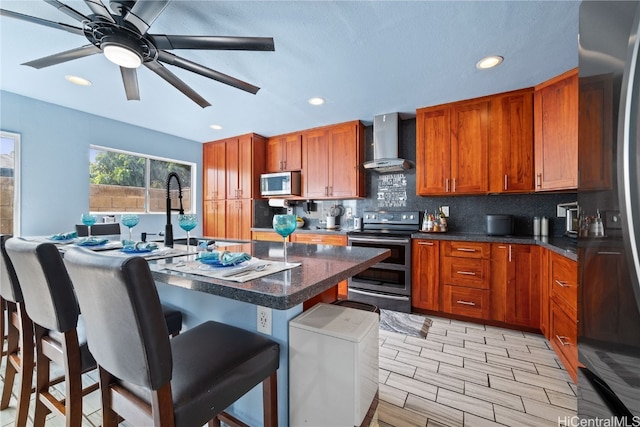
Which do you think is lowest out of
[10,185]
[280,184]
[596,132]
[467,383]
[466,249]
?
[467,383]

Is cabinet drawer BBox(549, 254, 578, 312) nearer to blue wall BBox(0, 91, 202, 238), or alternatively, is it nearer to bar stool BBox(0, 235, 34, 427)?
bar stool BBox(0, 235, 34, 427)

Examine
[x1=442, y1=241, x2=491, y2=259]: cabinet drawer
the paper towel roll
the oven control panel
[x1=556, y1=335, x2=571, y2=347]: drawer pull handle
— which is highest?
the paper towel roll

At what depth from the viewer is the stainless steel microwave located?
12.7 ft

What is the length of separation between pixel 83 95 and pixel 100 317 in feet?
10.5

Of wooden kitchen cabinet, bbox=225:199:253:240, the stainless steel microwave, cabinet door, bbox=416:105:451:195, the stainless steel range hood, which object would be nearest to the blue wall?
wooden kitchen cabinet, bbox=225:199:253:240

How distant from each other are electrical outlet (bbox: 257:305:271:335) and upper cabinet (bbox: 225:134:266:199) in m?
3.23

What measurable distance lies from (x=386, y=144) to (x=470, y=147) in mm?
939

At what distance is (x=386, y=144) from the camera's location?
3.25 metres

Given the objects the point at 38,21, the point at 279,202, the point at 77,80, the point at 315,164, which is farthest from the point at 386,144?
the point at 77,80

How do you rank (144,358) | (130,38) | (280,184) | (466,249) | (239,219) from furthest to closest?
(239,219), (280,184), (466,249), (130,38), (144,358)

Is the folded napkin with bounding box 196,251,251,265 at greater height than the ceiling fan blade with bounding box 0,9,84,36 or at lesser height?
lesser

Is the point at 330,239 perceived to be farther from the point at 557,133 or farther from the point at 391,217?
the point at 557,133

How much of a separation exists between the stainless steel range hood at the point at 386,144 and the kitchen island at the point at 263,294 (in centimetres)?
201

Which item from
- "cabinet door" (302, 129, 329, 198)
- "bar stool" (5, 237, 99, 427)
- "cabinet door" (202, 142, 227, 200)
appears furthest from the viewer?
"cabinet door" (202, 142, 227, 200)
